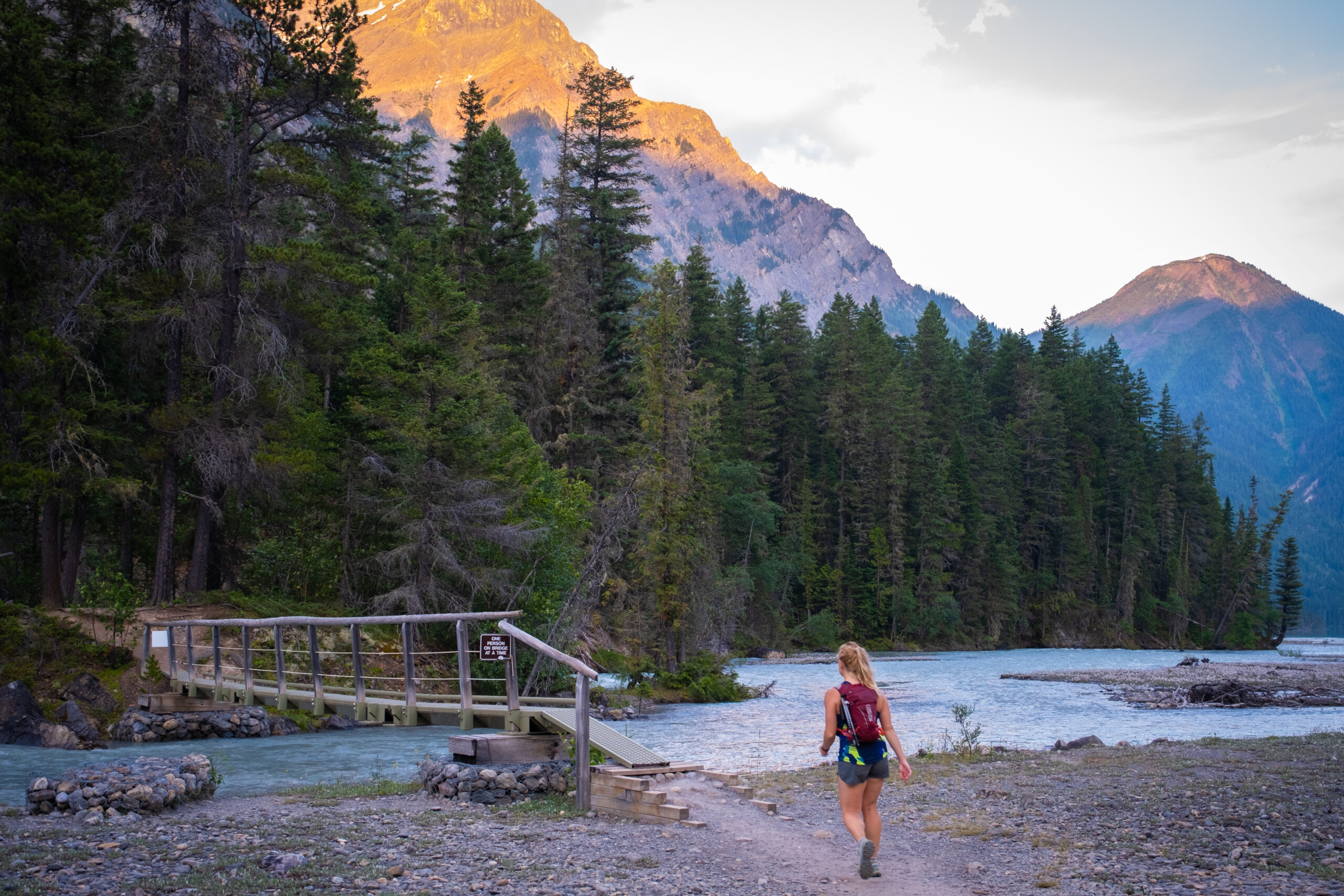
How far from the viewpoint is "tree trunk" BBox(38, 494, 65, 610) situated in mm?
21141

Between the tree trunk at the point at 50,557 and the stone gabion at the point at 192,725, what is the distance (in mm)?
4574

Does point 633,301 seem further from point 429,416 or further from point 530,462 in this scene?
point 429,416

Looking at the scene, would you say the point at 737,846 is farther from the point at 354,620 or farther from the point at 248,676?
the point at 248,676

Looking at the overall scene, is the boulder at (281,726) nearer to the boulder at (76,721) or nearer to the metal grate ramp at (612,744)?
the boulder at (76,721)

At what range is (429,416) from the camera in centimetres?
2425

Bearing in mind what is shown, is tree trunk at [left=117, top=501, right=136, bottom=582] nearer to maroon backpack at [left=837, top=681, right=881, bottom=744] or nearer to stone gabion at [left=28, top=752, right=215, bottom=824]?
stone gabion at [left=28, top=752, right=215, bottom=824]

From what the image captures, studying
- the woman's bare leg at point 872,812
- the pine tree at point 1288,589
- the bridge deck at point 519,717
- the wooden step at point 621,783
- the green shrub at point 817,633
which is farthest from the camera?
the pine tree at point 1288,589

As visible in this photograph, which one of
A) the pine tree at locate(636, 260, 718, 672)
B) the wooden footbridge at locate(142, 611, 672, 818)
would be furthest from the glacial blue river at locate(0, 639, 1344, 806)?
the pine tree at locate(636, 260, 718, 672)

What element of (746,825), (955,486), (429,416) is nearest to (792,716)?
(429,416)

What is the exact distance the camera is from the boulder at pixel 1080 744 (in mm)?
18391

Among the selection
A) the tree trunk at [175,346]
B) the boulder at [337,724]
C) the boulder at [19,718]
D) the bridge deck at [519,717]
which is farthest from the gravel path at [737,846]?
the tree trunk at [175,346]

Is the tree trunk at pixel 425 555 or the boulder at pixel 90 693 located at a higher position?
the tree trunk at pixel 425 555

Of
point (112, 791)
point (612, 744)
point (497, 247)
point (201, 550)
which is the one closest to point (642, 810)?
point (612, 744)

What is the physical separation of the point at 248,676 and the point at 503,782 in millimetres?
7434
